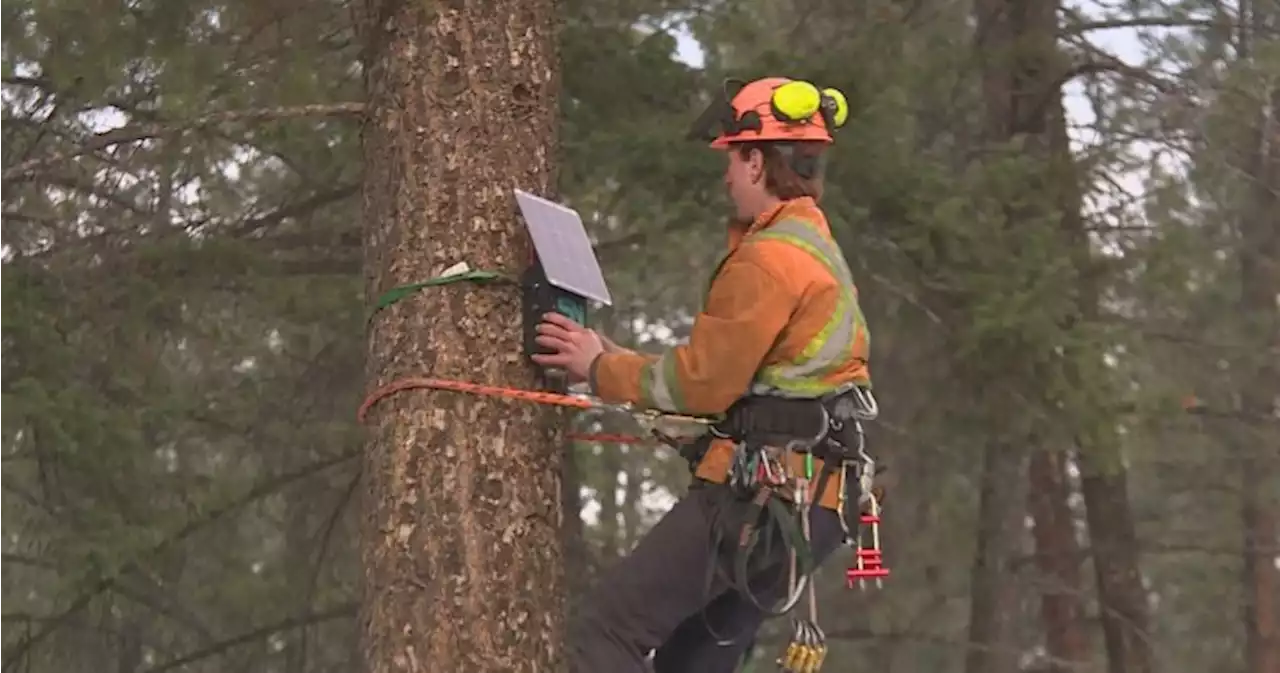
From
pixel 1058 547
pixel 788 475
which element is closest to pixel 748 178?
pixel 788 475

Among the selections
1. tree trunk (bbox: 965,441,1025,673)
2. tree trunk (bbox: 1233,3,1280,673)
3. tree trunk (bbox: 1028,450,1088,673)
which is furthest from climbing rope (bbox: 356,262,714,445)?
tree trunk (bbox: 1028,450,1088,673)

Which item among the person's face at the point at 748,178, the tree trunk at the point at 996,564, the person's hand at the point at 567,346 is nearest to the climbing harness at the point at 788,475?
the person's hand at the point at 567,346

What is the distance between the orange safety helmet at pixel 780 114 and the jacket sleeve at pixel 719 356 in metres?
0.30

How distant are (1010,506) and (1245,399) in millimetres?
2019

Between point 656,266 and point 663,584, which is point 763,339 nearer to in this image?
point 663,584

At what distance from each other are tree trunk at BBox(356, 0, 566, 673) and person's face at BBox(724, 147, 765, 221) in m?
0.42

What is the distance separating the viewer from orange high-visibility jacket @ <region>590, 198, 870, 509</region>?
3072mm

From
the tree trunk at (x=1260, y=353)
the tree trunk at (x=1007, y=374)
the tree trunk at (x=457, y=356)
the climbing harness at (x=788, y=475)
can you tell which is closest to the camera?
the tree trunk at (x=457, y=356)

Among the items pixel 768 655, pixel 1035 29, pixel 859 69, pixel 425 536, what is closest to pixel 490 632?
pixel 425 536

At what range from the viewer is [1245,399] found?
31.6 ft

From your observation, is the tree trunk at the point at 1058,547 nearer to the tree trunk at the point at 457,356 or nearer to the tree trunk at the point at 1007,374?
the tree trunk at the point at 1007,374

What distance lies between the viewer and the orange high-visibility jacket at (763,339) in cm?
307

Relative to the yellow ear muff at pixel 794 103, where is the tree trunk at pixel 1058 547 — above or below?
below

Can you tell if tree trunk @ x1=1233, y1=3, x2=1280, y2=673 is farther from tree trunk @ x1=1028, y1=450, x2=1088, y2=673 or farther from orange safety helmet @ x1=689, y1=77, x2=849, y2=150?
orange safety helmet @ x1=689, y1=77, x2=849, y2=150
